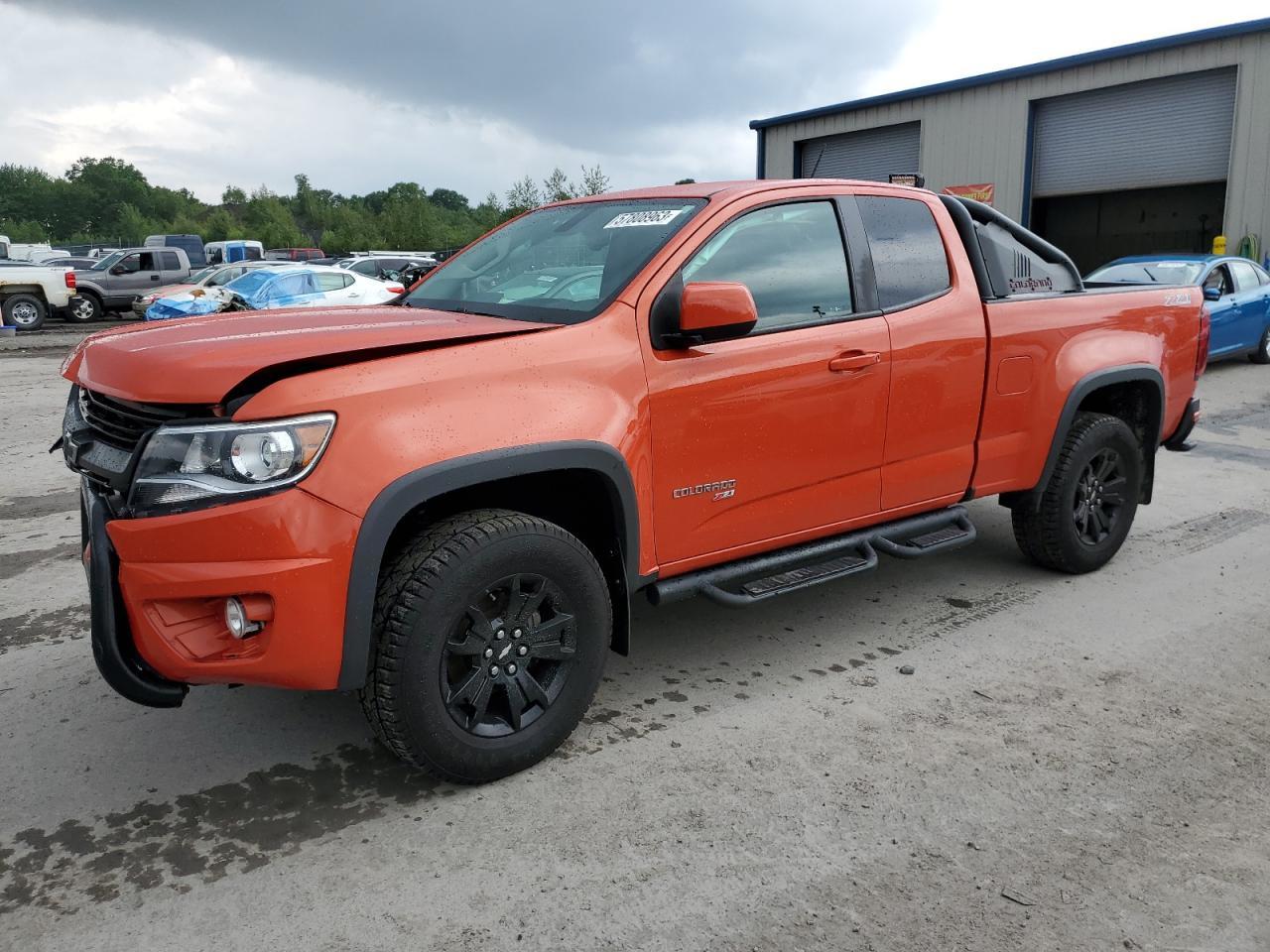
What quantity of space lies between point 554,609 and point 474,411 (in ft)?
2.24

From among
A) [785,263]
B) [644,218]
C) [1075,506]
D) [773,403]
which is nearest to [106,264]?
[644,218]

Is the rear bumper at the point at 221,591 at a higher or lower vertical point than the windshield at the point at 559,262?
lower

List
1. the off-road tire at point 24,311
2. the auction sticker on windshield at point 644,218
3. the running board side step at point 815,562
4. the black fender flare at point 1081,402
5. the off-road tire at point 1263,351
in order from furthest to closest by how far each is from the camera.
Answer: the off-road tire at point 24,311 < the off-road tire at point 1263,351 < the black fender flare at point 1081,402 < the auction sticker on windshield at point 644,218 < the running board side step at point 815,562

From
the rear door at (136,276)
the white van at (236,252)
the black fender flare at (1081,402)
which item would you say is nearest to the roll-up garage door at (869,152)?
the rear door at (136,276)

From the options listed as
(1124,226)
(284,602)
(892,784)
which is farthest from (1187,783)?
(1124,226)

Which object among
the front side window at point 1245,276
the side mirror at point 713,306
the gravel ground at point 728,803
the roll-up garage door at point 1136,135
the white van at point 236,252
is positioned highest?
the roll-up garage door at point 1136,135

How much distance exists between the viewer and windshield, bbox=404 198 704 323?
3.45m

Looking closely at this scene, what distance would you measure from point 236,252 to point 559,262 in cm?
4228

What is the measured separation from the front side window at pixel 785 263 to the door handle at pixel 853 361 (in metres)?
0.17

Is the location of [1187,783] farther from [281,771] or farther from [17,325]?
[17,325]

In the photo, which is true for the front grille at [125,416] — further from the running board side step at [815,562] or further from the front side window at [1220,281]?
the front side window at [1220,281]

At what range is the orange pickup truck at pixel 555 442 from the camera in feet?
8.69

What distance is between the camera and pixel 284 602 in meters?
2.62

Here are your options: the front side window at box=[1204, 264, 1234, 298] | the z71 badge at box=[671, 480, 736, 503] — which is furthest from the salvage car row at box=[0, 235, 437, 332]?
the front side window at box=[1204, 264, 1234, 298]
